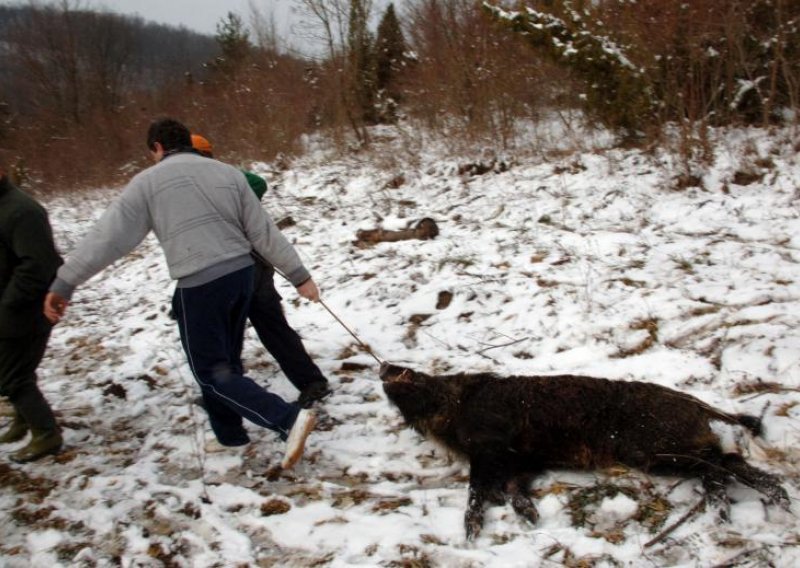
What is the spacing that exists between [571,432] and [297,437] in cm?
150

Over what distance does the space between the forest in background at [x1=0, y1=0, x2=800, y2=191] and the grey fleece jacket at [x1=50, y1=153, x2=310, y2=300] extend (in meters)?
5.96

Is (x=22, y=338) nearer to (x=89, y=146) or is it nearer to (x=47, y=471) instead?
(x=47, y=471)

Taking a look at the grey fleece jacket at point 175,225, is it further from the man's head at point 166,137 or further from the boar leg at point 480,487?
the boar leg at point 480,487

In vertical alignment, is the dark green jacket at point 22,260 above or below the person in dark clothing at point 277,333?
above

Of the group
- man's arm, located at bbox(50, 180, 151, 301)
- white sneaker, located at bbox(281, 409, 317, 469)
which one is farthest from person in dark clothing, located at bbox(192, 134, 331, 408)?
man's arm, located at bbox(50, 180, 151, 301)

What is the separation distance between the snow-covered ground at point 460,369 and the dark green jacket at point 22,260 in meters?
1.01

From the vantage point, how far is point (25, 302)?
3.03 metres

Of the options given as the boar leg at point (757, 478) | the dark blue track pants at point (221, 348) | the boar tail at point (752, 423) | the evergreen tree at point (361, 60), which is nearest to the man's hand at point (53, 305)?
the dark blue track pants at point (221, 348)

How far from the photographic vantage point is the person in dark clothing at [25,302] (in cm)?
298

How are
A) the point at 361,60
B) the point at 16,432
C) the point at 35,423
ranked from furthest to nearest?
the point at 361,60 < the point at 16,432 < the point at 35,423

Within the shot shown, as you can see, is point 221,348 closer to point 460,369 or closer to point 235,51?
point 460,369

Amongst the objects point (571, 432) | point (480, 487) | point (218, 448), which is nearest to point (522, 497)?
point (480, 487)

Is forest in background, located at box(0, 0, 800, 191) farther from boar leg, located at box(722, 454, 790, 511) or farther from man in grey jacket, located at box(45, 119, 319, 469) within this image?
man in grey jacket, located at box(45, 119, 319, 469)

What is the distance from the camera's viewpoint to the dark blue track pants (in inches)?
109
